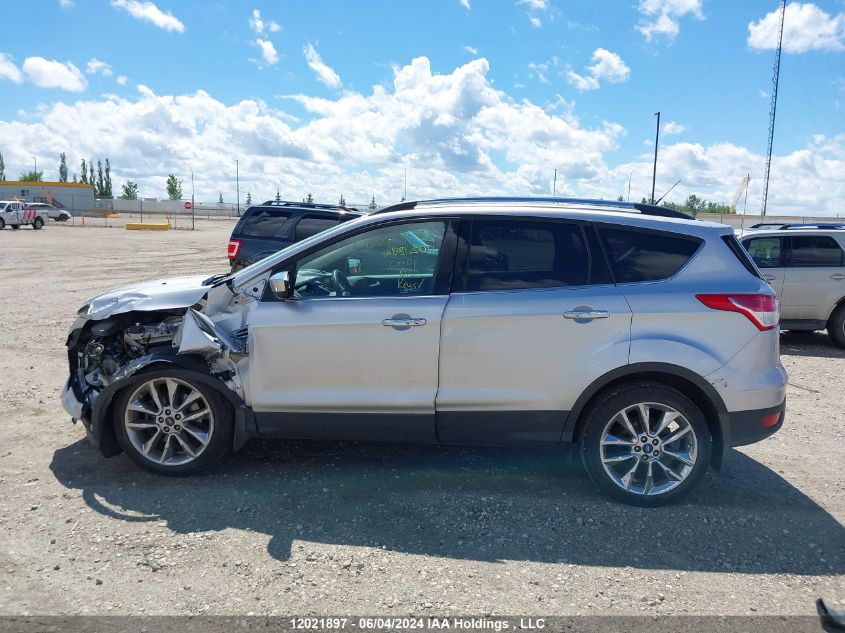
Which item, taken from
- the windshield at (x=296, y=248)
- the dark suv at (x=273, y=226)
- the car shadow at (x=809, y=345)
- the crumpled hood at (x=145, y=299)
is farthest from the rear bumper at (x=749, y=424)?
the dark suv at (x=273, y=226)

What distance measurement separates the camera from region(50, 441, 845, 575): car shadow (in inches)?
142

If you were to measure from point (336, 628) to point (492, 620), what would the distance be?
0.71 metres

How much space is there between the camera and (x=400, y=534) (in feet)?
12.2

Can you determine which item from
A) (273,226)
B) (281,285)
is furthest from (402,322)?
(273,226)

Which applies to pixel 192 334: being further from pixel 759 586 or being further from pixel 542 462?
pixel 759 586

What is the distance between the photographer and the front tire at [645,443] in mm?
4000

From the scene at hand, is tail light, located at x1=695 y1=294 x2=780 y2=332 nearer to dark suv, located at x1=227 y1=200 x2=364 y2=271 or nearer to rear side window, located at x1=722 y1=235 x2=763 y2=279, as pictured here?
rear side window, located at x1=722 y1=235 x2=763 y2=279

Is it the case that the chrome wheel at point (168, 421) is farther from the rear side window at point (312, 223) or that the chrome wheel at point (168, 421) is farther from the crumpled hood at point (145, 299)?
the rear side window at point (312, 223)

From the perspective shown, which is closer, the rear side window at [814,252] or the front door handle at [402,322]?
the front door handle at [402,322]

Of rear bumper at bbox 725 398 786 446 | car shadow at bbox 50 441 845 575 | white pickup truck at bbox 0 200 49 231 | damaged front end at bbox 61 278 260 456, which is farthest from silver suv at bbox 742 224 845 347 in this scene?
white pickup truck at bbox 0 200 49 231

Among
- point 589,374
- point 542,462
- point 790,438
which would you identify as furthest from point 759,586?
point 790,438

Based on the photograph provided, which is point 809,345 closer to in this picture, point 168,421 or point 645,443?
point 645,443

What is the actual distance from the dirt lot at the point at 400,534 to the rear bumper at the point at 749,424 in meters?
0.47

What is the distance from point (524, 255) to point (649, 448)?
56.6 inches
